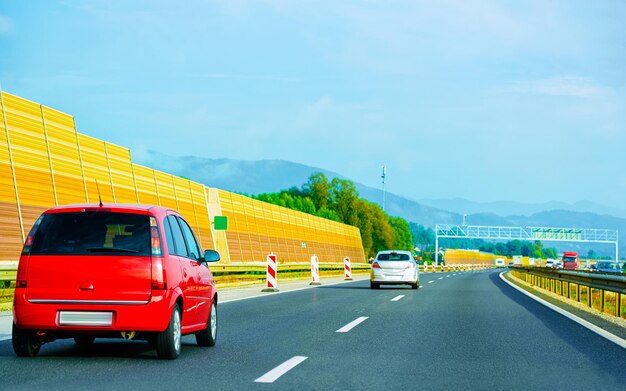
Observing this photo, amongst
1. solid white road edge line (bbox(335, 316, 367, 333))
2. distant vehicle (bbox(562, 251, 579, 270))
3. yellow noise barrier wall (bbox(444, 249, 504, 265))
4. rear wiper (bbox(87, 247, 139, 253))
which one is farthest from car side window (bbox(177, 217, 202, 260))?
yellow noise barrier wall (bbox(444, 249, 504, 265))

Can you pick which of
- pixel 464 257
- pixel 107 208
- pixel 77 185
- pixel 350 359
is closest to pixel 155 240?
pixel 107 208

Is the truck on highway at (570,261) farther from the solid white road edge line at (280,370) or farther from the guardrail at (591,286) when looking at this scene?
the solid white road edge line at (280,370)

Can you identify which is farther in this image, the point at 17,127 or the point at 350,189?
the point at 350,189

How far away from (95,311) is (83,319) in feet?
0.46

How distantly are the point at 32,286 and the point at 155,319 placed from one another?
1.28 m

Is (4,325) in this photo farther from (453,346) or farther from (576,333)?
(576,333)

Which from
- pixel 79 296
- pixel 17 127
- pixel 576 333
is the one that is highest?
pixel 17 127

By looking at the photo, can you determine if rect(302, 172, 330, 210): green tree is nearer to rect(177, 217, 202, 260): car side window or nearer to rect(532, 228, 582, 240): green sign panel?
rect(532, 228, 582, 240): green sign panel

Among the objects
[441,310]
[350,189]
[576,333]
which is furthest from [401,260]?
[350,189]

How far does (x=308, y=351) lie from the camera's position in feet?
34.9

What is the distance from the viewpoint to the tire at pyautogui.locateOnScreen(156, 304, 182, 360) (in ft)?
30.8

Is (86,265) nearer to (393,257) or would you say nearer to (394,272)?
(394,272)

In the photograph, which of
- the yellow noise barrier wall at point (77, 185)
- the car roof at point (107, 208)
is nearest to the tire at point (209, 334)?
the car roof at point (107, 208)

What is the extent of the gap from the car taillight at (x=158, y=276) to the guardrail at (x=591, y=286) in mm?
9941
